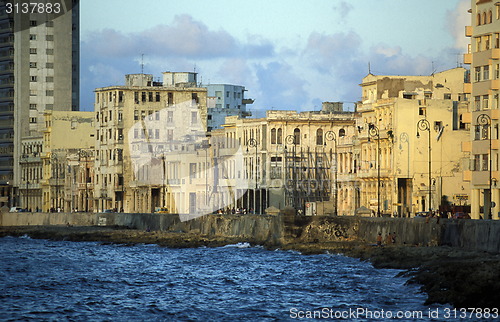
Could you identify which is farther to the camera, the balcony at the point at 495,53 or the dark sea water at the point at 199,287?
the balcony at the point at 495,53

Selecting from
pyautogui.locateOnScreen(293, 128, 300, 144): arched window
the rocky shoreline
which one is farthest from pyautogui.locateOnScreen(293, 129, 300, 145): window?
the rocky shoreline

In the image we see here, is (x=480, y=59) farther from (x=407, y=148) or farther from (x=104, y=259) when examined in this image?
(x=104, y=259)

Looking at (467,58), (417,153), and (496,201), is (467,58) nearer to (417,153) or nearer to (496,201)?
(496,201)

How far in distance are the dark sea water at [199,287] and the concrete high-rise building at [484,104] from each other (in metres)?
11.8

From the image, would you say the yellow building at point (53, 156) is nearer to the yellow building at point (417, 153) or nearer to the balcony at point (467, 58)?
the yellow building at point (417, 153)

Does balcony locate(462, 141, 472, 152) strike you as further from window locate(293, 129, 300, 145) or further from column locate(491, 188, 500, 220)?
window locate(293, 129, 300, 145)

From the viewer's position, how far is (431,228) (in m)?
66.7

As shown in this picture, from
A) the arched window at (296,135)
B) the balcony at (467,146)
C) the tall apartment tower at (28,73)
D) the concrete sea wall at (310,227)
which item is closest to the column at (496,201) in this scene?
the balcony at (467,146)

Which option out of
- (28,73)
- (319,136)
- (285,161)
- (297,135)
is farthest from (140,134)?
(28,73)

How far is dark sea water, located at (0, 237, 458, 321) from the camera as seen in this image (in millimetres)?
50219

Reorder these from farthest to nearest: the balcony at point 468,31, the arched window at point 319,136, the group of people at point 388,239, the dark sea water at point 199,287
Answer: the arched window at point 319,136, the balcony at point 468,31, the group of people at point 388,239, the dark sea water at point 199,287

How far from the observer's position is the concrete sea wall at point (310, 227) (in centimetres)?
6178

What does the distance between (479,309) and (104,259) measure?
46.2 m

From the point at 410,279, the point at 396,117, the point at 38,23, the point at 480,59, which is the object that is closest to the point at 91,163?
the point at 38,23
